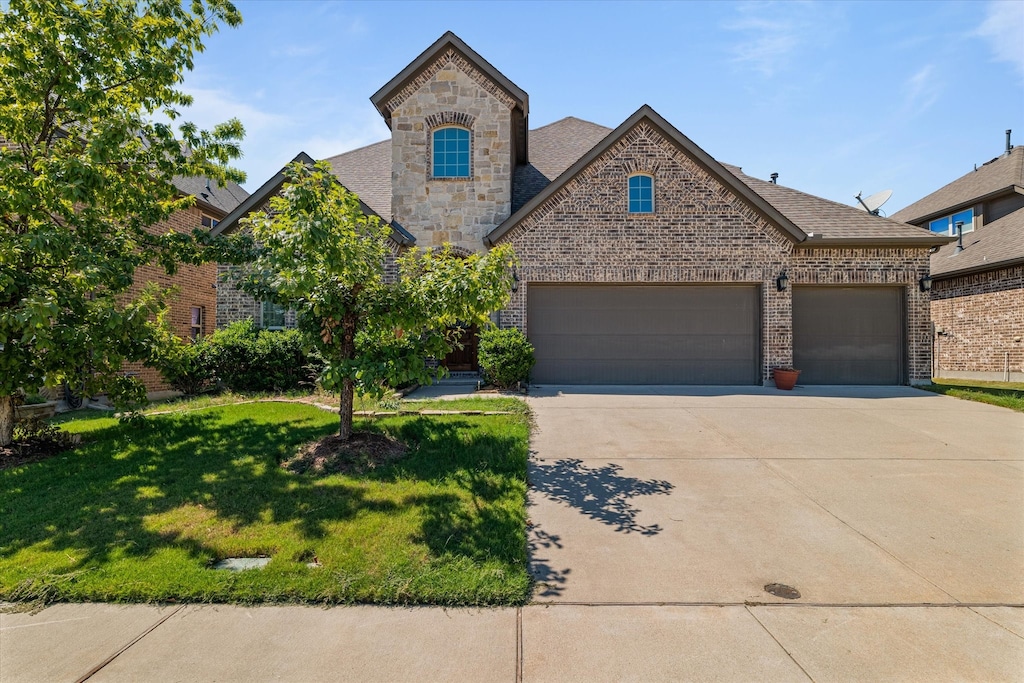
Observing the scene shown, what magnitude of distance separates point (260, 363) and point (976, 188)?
99.8 ft

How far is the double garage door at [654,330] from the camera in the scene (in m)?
13.3

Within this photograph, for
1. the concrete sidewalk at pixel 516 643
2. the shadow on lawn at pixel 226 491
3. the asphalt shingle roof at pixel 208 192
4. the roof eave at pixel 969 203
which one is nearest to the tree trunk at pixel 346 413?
the shadow on lawn at pixel 226 491

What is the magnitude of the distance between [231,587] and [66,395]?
13.7m

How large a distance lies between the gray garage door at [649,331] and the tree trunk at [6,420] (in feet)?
32.4

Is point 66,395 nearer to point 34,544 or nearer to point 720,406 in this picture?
point 34,544

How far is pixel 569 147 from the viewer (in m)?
17.8

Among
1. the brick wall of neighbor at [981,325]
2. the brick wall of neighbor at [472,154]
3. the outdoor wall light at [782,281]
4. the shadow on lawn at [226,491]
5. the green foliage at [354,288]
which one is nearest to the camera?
the shadow on lawn at [226,491]

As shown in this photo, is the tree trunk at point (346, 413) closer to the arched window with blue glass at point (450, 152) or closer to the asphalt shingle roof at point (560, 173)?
the asphalt shingle roof at point (560, 173)

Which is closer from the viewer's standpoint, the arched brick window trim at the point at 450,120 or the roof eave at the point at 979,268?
the arched brick window trim at the point at 450,120

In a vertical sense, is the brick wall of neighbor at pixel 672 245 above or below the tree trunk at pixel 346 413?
above

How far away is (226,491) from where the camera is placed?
542cm

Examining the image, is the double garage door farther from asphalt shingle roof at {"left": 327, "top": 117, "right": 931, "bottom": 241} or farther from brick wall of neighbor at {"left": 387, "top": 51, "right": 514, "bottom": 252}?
brick wall of neighbor at {"left": 387, "top": 51, "right": 514, "bottom": 252}

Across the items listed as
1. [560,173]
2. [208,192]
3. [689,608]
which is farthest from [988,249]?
[208,192]

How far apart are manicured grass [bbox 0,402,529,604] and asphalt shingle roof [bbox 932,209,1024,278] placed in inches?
792
